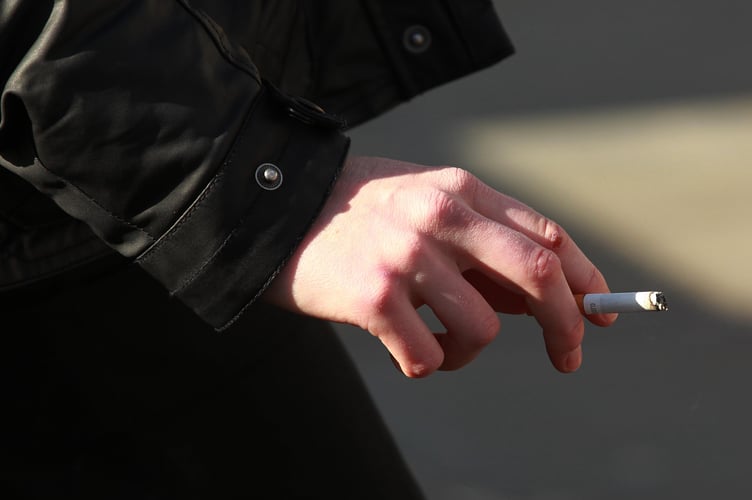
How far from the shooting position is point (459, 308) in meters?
0.92

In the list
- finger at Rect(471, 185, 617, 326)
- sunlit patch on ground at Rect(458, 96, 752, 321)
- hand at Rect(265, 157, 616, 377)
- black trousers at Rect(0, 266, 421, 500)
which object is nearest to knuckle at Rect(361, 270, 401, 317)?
hand at Rect(265, 157, 616, 377)

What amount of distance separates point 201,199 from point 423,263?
198 millimetres

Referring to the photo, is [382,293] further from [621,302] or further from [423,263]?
[621,302]

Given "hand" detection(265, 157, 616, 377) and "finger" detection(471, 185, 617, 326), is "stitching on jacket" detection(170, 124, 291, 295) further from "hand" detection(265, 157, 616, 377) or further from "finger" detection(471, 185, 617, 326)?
"finger" detection(471, 185, 617, 326)

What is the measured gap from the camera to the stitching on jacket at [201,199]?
0.93m

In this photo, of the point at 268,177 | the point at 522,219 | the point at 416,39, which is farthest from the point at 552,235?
the point at 416,39

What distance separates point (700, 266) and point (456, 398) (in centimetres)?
81

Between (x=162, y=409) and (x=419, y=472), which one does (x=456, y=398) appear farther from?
(x=162, y=409)

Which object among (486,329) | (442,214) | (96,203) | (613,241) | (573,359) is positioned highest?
(96,203)

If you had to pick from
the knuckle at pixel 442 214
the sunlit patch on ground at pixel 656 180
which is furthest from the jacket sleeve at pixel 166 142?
the sunlit patch on ground at pixel 656 180

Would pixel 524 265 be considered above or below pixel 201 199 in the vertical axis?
below

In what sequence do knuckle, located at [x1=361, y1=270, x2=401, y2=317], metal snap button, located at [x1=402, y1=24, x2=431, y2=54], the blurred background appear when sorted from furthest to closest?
1. the blurred background
2. metal snap button, located at [x1=402, y1=24, x2=431, y2=54]
3. knuckle, located at [x1=361, y1=270, x2=401, y2=317]

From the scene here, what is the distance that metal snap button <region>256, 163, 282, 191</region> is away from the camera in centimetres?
95

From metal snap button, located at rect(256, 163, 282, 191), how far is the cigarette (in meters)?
0.30
